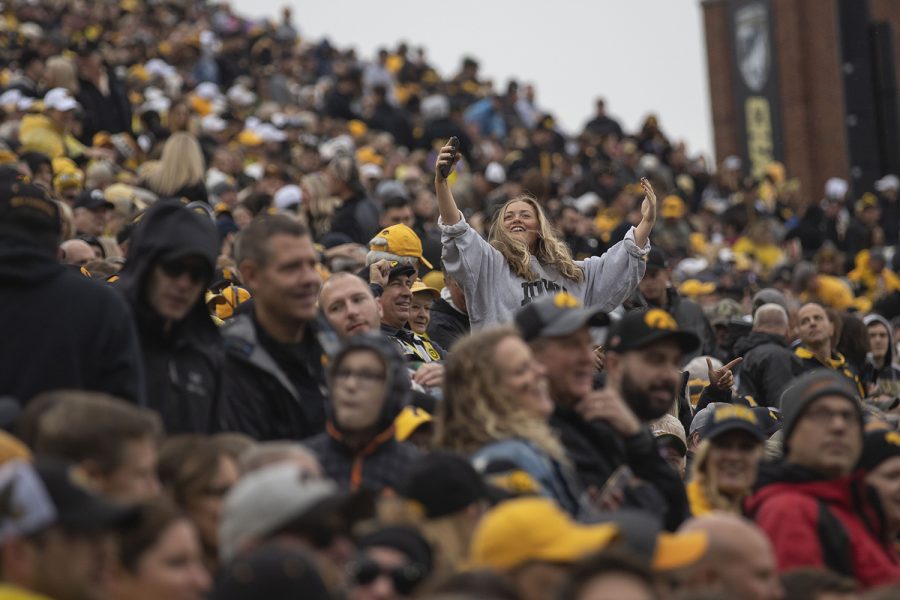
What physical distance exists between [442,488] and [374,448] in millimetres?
770

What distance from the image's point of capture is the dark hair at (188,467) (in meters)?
5.35

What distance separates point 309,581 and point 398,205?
9.14 m

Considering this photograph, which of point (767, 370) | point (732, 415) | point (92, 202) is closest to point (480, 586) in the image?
point (732, 415)

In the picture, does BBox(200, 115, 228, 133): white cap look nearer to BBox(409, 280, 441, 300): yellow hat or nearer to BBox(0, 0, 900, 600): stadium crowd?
BBox(0, 0, 900, 600): stadium crowd

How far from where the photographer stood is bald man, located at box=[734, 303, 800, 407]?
11698mm

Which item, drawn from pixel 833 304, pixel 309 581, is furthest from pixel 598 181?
pixel 309 581

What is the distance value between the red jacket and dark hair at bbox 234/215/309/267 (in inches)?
84.9

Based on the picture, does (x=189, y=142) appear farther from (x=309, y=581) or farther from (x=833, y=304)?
(x=309, y=581)

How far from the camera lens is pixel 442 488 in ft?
17.7

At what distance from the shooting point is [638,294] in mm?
12133

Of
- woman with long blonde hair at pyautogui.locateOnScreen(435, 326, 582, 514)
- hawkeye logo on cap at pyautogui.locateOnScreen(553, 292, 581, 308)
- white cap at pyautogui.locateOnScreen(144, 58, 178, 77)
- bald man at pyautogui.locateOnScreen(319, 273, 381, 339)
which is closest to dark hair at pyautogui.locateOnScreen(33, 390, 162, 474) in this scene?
woman with long blonde hair at pyautogui.locateOnScreen(435, 326, 582, 514)

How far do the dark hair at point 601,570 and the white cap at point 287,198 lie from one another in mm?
9935

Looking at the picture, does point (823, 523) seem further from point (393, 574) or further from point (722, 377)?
point (722, 377)

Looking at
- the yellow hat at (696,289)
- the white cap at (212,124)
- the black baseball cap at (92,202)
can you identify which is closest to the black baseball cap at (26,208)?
the black baseball cap at (92,202)
